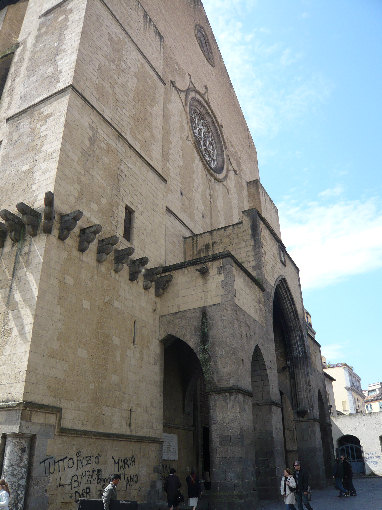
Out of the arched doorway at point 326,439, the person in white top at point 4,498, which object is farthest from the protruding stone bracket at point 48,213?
the arched doorway at point 326,439

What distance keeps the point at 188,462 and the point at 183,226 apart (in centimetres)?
765

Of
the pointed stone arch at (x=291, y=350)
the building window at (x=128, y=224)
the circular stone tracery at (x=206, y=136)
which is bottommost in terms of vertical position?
the pointed stone arch at (x=291, y=350)

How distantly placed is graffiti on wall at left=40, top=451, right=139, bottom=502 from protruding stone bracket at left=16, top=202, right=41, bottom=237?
169 inches

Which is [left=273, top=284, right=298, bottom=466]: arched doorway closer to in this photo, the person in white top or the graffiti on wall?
the graffiti on wall

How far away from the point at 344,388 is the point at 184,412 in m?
39.3

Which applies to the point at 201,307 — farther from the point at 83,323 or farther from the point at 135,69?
the point at 135,69

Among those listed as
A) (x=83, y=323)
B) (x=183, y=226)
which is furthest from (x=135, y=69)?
(x=83, y=323)

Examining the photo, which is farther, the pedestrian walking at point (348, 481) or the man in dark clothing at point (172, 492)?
the pedestrian walking at point (348, 481)

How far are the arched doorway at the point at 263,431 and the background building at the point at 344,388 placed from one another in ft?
128

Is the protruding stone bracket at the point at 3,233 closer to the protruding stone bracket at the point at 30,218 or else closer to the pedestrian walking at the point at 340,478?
the protruding stone bracket at the point at 30,218

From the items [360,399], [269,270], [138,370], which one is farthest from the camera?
[360,399]

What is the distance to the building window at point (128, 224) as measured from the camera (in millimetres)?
11531

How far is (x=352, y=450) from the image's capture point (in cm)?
2672

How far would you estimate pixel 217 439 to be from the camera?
31.6 feet
